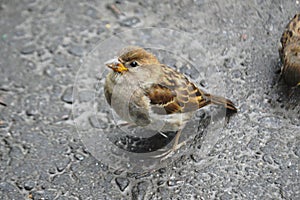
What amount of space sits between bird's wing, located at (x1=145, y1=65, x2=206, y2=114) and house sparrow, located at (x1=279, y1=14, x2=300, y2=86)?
3.30 feet

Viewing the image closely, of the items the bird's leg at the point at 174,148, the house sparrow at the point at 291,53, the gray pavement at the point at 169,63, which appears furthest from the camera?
the house sparrow at the point at 291,53

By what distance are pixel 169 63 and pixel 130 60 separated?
114 cm

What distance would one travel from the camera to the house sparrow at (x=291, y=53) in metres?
5.16

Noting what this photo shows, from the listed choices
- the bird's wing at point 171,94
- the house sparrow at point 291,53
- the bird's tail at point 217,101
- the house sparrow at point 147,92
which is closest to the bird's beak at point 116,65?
the house sparrow at point 147,92

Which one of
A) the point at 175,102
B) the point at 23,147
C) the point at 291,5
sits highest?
the point at 291,5

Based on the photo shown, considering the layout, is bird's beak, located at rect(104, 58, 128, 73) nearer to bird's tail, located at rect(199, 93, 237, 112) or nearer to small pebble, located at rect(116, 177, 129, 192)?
bird's tail, located at rect(199, 93, 237, 112)

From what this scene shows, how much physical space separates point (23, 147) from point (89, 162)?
0.68 m

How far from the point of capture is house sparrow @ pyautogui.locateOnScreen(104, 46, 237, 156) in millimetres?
4715

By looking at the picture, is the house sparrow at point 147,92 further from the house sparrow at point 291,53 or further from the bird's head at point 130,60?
the house sparrow at point 291,53

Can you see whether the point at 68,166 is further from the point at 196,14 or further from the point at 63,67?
the point at 196,14

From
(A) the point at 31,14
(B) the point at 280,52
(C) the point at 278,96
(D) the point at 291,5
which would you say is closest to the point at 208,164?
(C) the point at 278,96

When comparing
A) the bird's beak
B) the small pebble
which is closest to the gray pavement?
the small pebble

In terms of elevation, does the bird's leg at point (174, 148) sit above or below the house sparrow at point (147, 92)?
below

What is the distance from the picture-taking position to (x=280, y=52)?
5.48 metres
